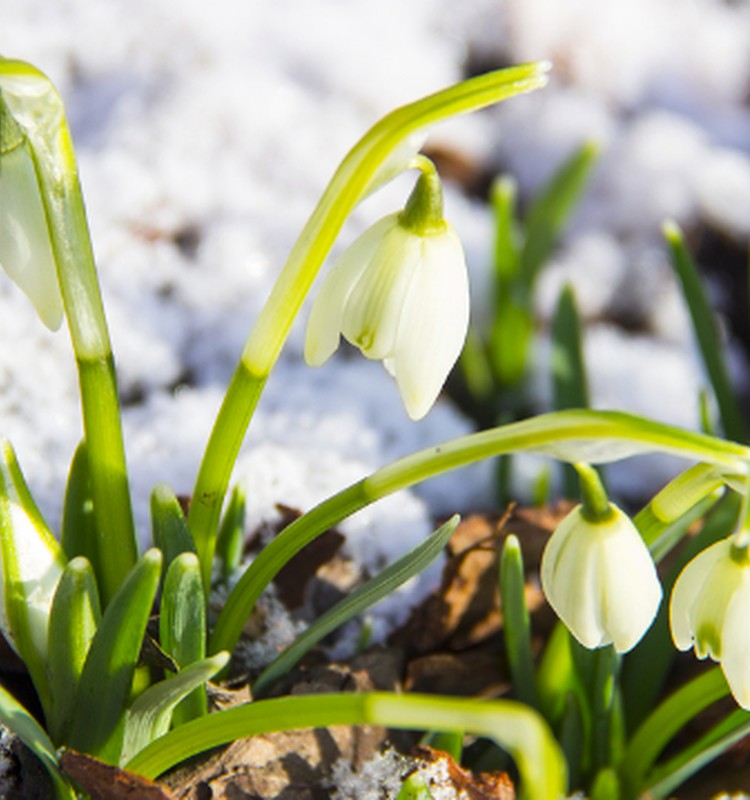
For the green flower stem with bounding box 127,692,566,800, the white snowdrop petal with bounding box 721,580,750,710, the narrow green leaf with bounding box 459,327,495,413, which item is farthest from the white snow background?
the white snowdrop petal with bounding box 721,580,750,710

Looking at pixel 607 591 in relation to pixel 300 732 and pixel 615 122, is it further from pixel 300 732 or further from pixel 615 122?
pixel 615 122

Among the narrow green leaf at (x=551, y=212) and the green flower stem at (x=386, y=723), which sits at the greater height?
the narrow green leaf at (x=551, y=212)

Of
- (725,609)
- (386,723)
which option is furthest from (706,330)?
(386,723)

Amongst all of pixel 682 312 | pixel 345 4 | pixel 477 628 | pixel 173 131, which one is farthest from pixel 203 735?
pixel 345 4

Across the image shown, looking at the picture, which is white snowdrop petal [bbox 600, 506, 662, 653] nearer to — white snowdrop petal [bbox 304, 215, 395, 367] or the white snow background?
white snowdrop petal [bbox 304, 215, 395, 367]

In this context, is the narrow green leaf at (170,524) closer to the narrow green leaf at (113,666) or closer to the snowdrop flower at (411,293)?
the narrow green leaf at (113,666)

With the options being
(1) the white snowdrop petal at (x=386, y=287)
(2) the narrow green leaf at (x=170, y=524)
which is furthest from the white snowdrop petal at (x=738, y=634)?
(2) the narrow green leaf at (x=170, y=524)
